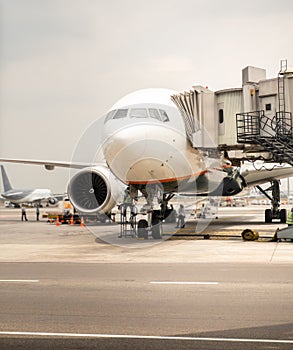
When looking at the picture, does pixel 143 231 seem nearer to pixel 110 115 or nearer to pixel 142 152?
pixel 142 152

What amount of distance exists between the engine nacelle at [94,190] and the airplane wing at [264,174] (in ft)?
18.4

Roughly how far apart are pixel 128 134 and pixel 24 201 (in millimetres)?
76369

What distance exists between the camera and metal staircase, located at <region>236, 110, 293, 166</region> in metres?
15.6

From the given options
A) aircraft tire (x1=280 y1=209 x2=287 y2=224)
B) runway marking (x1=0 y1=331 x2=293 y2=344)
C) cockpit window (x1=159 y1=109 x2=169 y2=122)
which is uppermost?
cockpit window (x1=159 y1=109 x2=169 y2=122)

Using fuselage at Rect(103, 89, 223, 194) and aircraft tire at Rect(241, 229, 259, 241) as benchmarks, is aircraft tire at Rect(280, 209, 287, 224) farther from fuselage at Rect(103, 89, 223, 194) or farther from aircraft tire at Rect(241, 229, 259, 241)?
fuselage at Rect(103, 89, 223, 194)

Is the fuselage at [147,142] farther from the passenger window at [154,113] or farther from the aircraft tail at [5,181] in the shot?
the aircraft tail at [5,181]

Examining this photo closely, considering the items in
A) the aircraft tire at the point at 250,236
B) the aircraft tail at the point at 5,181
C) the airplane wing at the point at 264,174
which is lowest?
the aircraft tire at the point at 250,236

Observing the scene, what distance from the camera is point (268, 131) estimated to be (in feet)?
52.4

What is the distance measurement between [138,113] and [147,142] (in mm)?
1242

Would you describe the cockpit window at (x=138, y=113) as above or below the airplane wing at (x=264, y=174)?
above

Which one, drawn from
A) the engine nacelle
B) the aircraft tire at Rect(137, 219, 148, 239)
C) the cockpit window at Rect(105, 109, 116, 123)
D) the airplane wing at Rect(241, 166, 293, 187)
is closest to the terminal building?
the cockpit window at Rect(105, 109, 116, 123)

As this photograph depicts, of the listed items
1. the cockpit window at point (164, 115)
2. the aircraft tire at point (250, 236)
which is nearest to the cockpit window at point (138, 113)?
the cockpit window at point (164, 115)

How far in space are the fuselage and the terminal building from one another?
0.54m

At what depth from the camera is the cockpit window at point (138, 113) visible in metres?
15.6
